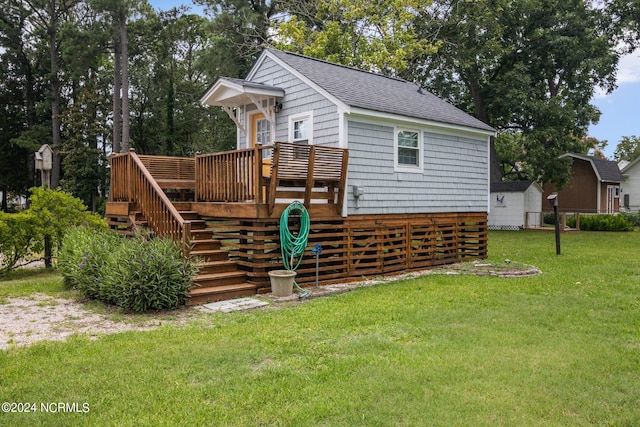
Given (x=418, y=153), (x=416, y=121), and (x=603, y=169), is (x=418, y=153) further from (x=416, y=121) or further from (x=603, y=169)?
(x=603, y=169)

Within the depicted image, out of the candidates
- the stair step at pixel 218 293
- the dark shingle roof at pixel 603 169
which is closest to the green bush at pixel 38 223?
the stair step at pixel 218 293

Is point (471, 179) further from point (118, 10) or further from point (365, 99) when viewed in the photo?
point (118, 10)

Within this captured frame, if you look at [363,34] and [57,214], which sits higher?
[363,34]

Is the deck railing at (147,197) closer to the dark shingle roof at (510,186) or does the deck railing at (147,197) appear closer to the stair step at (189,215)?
the stair step at (189,215)

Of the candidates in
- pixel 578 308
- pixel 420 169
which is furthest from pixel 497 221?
pixel 578 308

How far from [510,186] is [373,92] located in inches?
530

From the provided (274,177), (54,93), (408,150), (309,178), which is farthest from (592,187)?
(54,93)

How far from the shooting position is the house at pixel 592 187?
2577 cm

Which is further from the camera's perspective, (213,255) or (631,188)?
(631,188)

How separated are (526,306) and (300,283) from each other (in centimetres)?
353

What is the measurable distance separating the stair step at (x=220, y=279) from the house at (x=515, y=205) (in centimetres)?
1698

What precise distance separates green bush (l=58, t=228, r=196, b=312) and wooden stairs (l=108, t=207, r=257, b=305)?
12.1 inches

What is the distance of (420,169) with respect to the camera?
10000 millimetres

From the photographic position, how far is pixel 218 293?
6758 mm
